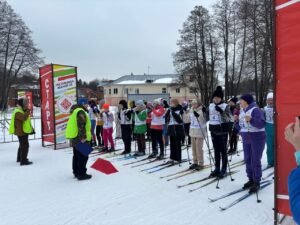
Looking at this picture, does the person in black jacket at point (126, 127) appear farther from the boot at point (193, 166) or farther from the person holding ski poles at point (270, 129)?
the person holding ski poles at point (270, 129)

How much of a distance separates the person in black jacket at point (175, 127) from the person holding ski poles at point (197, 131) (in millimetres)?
750

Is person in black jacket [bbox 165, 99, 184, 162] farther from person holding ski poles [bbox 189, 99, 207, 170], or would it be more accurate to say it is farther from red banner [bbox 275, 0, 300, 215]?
red banner [bbox 275, 0, 300, 215]

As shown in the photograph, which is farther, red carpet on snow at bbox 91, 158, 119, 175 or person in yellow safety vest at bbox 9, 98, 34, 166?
person in yellow safety vest at bbox 9, 98, 34, 166

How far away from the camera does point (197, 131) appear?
23.2 ft

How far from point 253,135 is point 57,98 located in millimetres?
8012

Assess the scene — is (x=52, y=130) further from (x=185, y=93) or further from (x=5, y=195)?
(x=185, y=93)

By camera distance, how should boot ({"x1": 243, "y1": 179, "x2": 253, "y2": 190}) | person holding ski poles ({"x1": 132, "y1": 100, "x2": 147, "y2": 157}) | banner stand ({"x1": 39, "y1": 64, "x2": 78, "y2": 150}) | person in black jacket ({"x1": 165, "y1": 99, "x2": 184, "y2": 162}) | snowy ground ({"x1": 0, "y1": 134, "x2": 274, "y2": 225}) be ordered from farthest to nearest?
banner stand ({"x1": 39, "y1": 64, "x2": 78, "y2": 150}), person holding ski poles ({"x1": 132, "y1": 100, "x2": 147, "y2": 157}), person in black jacket ({"x1": 165, "y1": 99, "x2": 184, "y2": 162}), boot ({"x1": 243, "y1": 179, "x2": 253, "y2": 190}), snowy ground ({"x1": 0, "y1": 134, "x2": 274, "y2": 225})

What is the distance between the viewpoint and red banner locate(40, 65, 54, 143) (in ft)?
37.1

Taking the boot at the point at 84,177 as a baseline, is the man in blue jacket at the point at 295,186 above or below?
above

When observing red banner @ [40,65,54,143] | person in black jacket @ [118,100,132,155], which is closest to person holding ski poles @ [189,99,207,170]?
person in black jacket @ [118,100,132,155]

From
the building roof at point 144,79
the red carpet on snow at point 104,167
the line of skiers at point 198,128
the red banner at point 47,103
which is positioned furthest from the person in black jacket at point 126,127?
the building roof at point 144,79

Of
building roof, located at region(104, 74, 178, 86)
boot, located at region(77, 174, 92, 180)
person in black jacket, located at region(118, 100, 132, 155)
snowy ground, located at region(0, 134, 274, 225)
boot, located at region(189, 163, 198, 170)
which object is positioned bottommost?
snowy ground, located at region(0, 134, 274, 225)

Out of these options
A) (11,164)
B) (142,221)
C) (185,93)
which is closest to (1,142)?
(11,164)

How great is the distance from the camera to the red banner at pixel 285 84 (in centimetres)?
322
